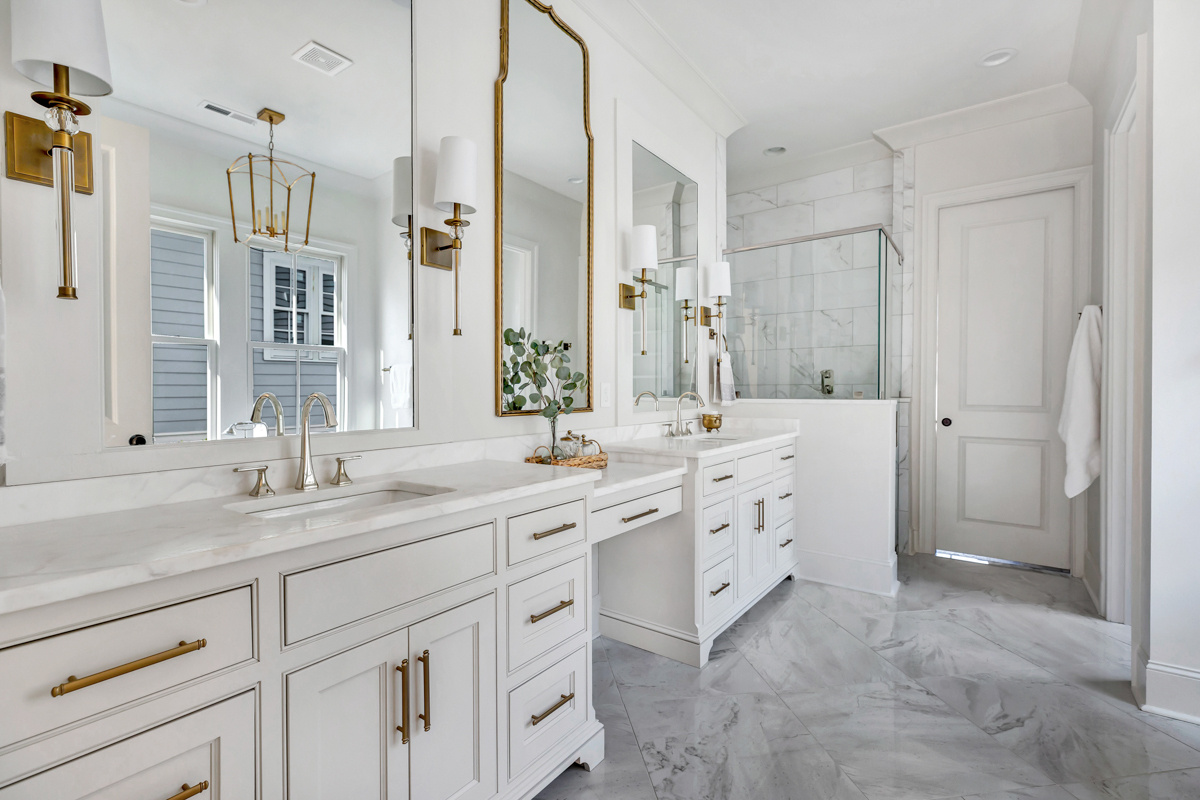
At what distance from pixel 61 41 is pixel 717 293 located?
9.12ft

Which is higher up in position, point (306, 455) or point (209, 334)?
point (209, 334)

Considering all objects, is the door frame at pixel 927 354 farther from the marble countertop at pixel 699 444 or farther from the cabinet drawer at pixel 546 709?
the cabinet drawer at pixel 546 709

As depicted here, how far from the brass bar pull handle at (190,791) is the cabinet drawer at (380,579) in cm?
22

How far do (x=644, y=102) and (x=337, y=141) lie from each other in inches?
69.3

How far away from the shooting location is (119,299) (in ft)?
3.95

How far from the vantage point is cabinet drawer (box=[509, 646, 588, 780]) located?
141cm

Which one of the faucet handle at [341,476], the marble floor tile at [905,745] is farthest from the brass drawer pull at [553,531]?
the marble floor tile at [905,745]

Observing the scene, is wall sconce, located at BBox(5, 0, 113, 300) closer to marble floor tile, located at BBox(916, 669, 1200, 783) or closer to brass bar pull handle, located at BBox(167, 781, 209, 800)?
brass bar pull handle, located at BBox(167, 781, 209, 800)

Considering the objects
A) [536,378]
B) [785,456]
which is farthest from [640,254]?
[785,456]

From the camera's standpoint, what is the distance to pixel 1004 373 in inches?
139

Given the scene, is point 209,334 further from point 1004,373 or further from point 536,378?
point 1004,373

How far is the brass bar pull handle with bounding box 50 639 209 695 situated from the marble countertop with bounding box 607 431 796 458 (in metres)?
1.62

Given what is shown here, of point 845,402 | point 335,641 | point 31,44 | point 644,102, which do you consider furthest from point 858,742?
→ point 644,102

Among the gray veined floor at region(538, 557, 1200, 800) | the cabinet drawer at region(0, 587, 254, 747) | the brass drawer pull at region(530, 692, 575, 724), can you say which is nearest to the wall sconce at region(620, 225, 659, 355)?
the gray veined floor at region(538, 557, 1200, 800)
